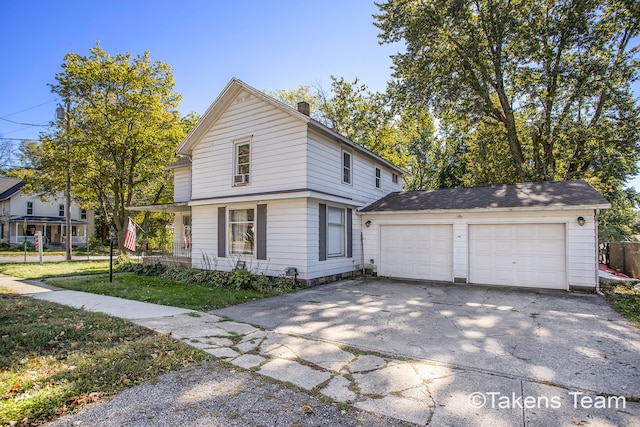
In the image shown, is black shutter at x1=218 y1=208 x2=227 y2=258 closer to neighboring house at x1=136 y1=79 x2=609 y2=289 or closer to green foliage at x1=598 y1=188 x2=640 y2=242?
neighboring house at x1=136 y1=79 x2=609 y2=289

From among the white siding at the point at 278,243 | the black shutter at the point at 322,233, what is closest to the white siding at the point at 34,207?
the white siding at the point at 278,243

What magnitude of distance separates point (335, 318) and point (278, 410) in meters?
3.64

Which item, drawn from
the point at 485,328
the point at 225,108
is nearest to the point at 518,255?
the point at 485,328

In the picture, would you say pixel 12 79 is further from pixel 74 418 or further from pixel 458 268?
pixel 458 268

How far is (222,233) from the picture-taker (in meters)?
12.0

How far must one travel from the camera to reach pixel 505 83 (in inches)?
734

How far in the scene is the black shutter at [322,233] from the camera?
1087 centimetres

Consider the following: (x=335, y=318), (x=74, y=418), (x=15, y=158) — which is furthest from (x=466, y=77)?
(x=15, y=158)

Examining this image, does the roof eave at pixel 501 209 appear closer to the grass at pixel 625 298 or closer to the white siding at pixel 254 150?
the grass at pixel 625 298

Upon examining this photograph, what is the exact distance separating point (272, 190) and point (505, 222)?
25.4 ft

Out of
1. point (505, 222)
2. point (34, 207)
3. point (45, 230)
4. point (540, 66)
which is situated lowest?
point (45, 230)

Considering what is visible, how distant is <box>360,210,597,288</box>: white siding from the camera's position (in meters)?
9.42

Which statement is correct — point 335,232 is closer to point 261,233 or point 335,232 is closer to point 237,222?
point 261,233

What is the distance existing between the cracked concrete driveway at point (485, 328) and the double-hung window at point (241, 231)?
9.85 ft
